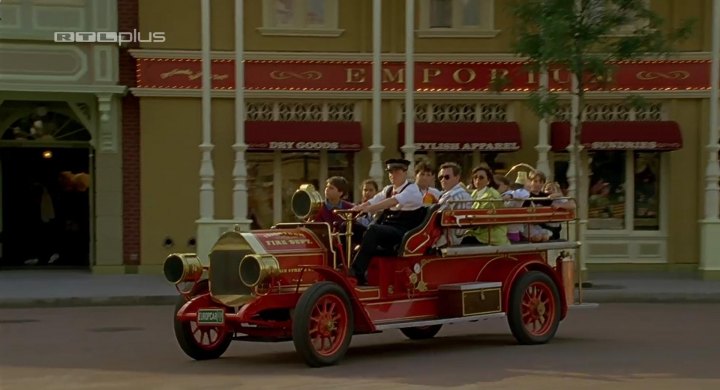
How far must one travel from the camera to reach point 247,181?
71.1ft

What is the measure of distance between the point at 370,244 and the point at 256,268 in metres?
1.39

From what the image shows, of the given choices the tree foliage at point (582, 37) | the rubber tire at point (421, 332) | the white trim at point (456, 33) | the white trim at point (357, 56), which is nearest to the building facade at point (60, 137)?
the white trim at point (357, 56)

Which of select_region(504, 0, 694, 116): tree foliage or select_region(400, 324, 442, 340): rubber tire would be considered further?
select_region(504, 0, 694, 116): tree foliage

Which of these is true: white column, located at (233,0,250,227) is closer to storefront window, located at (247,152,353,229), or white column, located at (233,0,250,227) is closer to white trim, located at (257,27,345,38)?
white trim, located at (257,27,345,38)

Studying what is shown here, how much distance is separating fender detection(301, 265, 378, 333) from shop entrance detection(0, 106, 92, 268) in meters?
12.8

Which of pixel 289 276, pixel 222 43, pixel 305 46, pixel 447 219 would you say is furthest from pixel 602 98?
pixel 289 276

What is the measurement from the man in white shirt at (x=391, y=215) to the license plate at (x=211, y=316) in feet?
4.40

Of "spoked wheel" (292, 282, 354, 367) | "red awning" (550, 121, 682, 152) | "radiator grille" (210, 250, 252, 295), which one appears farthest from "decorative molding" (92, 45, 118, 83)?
"spoked wheel" (292, 282, 354, 367)

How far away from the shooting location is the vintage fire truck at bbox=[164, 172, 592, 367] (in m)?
10.2

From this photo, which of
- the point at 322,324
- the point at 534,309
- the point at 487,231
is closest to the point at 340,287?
the point at 322,324

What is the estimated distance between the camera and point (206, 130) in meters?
20.0

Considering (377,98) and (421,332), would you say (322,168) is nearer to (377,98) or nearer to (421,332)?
(377,98)

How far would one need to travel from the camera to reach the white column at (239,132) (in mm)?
19984

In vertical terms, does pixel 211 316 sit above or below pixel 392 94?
below
